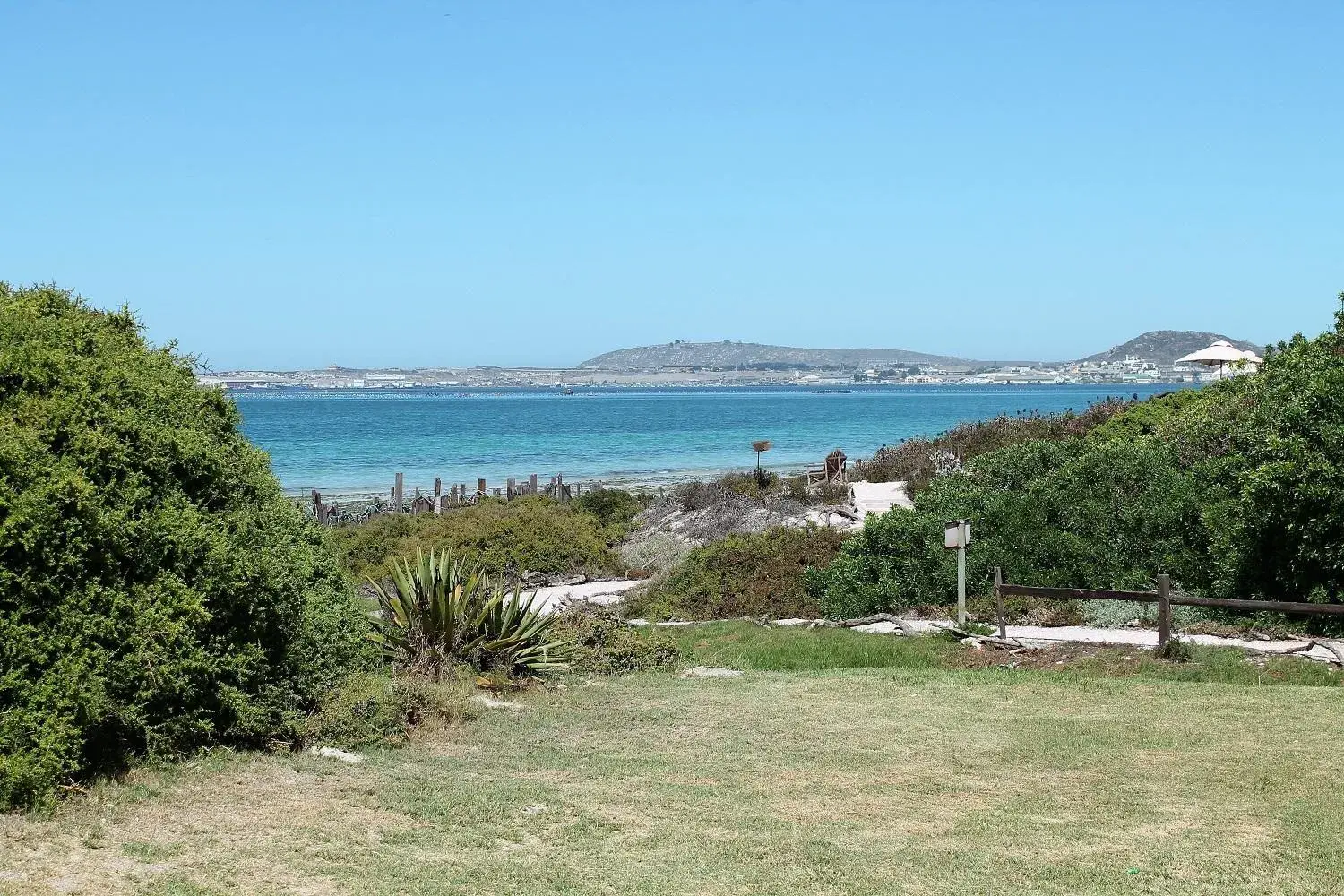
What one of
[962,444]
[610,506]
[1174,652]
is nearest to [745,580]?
[1174,652]

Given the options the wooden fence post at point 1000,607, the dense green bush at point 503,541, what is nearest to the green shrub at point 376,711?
the wooden fence post at point 1000,607

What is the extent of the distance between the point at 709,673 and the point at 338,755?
19.9ft

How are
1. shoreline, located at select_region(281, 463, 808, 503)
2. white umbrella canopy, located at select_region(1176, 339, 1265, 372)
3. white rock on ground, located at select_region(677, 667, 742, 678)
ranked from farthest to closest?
1. shoreline, located at select_region(281, 463, 808, 503)
2. white umbrella canopy, located at select_region(1176, 339, 1265, 372)
3. white rock on ground, located at select_region(677, 667, 742, 678)

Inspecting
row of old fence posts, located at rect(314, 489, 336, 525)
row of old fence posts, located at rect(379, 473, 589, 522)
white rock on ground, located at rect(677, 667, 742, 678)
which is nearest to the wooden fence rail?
white rock on ground, located at rect(677, 667, 742, 678)

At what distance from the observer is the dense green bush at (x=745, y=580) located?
67.6 ft

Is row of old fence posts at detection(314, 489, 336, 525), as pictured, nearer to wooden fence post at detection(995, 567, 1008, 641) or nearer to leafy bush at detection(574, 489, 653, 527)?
leafy bush at detection(574, 489, 653, 527)

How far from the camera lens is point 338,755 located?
8.94 meters

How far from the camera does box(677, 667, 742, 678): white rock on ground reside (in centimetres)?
1414

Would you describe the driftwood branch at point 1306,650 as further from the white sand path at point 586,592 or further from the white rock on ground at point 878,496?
the white rock on ground at point 878,496

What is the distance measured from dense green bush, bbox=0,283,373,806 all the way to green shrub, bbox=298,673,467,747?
0.18 m

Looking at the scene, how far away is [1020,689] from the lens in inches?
513

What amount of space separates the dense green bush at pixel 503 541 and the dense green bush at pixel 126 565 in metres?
15.0

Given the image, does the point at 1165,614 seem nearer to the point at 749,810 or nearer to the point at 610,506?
the point at 749,810

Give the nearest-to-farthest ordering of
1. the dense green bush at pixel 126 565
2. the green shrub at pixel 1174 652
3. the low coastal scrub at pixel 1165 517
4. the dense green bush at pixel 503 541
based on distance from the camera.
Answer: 1. the dense green bush at pixel 126 565
2. the green shrub at pixel 1174 652
3. the low coastal scrub at pixel 1165 517
4. the dense green bush at pixel 503 541
